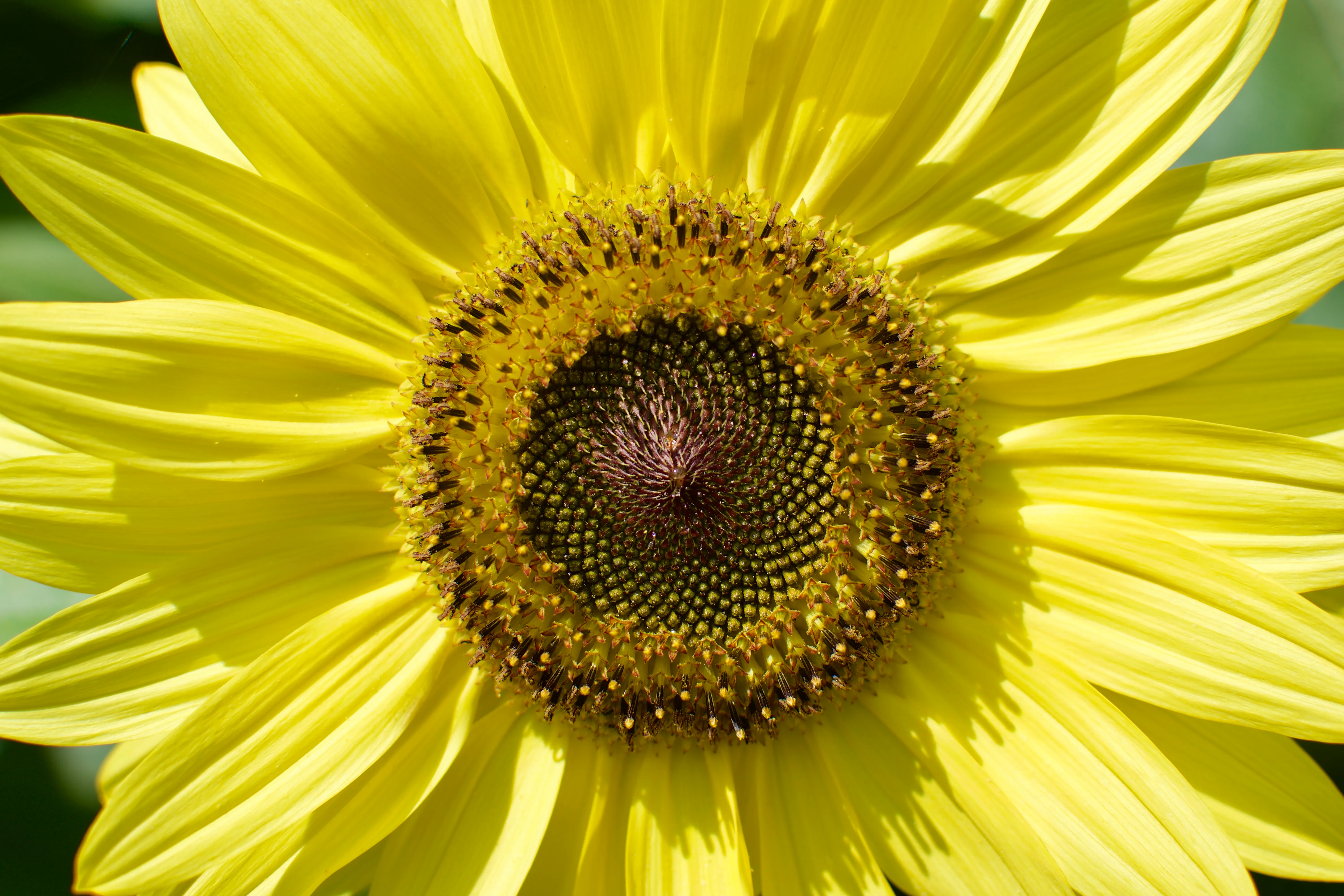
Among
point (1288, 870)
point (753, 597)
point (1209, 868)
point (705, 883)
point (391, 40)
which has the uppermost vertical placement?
point (391, 40)

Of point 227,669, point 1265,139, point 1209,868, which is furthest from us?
point 1265,139

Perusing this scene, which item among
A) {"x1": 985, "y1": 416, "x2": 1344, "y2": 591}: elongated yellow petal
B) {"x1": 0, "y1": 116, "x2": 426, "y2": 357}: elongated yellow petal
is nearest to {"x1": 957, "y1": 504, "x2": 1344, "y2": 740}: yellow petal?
Answer: {"x1": 985, "y1": 416, "x2": 1344, "y2": 591}: elongated yellow petal

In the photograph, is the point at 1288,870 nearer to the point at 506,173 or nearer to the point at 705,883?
the point at 705,883

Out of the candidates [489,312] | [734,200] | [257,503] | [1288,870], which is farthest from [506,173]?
[1288,870]

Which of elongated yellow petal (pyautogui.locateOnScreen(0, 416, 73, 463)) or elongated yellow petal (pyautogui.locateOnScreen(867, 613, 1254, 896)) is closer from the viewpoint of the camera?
elongated yellow petal (pyautogui.locateOnScreen(867, 613, 1254, 896))

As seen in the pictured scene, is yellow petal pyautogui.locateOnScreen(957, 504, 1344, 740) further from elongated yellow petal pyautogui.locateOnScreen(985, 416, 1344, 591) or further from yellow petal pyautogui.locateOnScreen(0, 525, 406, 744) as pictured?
yellow petal pyautogui.locateOnScreen(0, 525, 406, 744)
